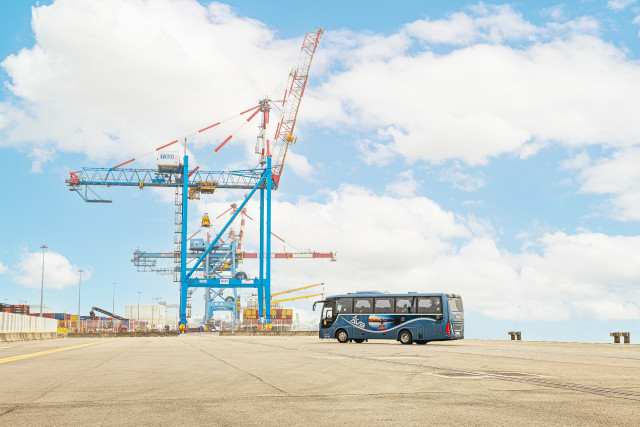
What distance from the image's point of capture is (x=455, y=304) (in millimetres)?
30594

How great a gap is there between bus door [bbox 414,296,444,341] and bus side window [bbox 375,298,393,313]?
146 centimetres

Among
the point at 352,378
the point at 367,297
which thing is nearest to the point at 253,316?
the point at 367,297

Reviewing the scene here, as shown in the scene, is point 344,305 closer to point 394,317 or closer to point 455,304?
point 394,317

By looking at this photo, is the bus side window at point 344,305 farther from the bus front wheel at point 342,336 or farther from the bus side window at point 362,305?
the bus front wheel at point 342,336

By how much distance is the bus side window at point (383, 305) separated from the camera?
102 ft

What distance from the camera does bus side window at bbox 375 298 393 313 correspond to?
1222 inches

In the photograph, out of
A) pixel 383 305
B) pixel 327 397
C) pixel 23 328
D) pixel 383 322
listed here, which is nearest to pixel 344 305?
pixel 383 305

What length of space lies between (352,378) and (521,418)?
445 cm

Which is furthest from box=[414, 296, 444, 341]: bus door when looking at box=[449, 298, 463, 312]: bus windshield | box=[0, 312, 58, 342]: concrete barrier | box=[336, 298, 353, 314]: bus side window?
box=[0, 312, 58, 342]: concrete barrier

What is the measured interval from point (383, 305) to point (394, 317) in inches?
34.6

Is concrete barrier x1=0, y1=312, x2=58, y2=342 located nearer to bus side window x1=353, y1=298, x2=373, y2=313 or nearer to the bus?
the bus

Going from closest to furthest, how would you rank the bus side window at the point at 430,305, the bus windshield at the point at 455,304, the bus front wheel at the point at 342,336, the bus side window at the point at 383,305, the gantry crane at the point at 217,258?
the bus side window at the point at 430,305, the bus windshield at the point at 455,304, the bus side window at the point at 383,305, the bus front wheel at the point at 342,336, the gantry crane at the point at 217,258

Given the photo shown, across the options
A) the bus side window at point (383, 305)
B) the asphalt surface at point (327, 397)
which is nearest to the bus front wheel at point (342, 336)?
the bus side window at point (383, 305)

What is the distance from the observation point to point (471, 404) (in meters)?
6.63
